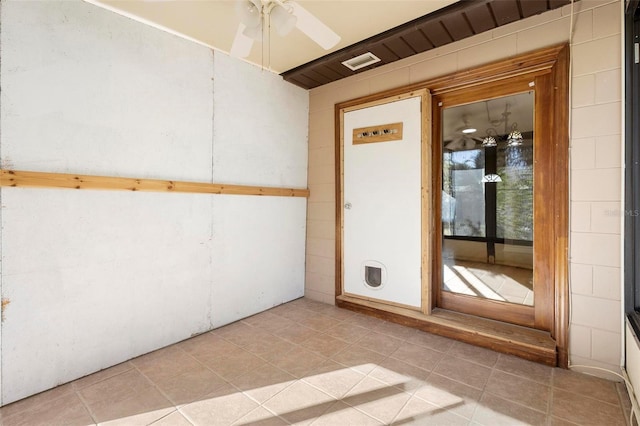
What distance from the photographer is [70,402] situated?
1.89 metres

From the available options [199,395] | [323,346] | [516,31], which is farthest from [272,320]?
[516,31]

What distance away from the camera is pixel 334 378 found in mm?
2154

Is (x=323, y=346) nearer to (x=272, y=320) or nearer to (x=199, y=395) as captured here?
(x=272, y=320)

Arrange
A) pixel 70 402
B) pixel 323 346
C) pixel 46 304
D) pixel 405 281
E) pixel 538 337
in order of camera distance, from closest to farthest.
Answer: pixel 70 402 → pixel 46 304 → pixel 538 337 → pixel 323 346 → pixel 405 281

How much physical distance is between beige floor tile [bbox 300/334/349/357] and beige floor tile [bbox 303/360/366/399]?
195 mm

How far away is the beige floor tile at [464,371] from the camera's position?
211 centimetres

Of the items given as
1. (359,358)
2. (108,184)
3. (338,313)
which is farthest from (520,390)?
(108,184)

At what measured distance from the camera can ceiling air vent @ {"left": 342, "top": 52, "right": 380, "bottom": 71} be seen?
3058 mm

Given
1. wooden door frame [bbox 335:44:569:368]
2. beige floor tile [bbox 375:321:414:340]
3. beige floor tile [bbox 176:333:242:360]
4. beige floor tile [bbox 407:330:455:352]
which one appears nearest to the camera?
wooden door frame [bbox 335:44:569:368]

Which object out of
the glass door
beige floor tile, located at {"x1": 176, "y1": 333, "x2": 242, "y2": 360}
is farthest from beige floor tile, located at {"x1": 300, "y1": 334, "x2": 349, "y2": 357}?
the glass door

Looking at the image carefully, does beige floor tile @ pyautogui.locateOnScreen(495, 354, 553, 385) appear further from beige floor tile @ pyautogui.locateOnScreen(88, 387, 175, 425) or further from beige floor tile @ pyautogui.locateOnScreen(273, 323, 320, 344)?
beige floor tile @ pyautogui.locateOnScreen(88, 387, 175, 425)

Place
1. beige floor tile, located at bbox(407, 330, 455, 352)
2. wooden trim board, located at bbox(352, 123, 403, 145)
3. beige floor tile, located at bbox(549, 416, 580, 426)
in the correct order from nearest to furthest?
beige floor tile, located at bbox(549, 416, 580, 426), beige floor tile, located at bbox(407, 330, 455, 352), wooden trim board, located at bbox(352, 123, 403, 145)

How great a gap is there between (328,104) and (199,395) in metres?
3.39

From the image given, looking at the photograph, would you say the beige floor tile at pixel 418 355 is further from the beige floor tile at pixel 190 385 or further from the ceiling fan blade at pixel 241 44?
the ceiling fan blade at pixel 241 44
